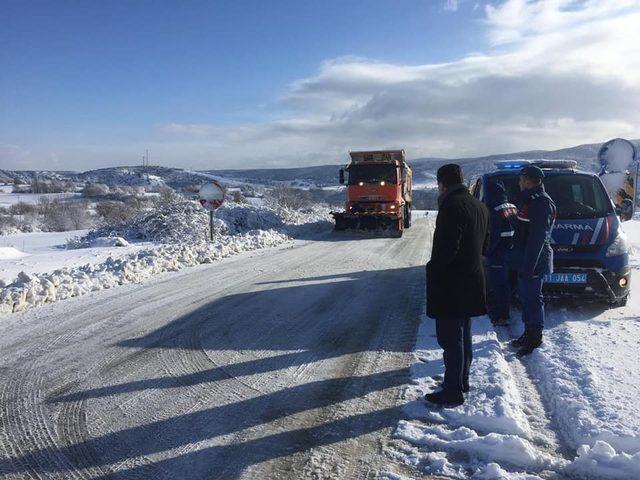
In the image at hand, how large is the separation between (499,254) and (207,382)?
13.0 feet

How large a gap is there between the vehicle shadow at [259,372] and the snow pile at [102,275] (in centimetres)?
251

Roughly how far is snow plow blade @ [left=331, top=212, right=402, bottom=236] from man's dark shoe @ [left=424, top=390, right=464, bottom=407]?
14639 mm

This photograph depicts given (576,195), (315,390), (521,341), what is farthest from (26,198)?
(521,341)

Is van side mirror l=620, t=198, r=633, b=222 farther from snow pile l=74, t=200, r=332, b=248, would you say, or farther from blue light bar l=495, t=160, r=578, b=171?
snow pile l=74, t=200, r=332, b=248

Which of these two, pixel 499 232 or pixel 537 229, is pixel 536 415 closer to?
pixel 537 229

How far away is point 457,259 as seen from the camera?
155 inches

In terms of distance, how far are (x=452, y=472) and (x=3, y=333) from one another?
5.70m

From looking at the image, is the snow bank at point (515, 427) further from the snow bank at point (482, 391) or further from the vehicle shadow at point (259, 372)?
the vehicle shadow at point (259, 372)

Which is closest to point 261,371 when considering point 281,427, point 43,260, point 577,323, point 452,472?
point 281,427

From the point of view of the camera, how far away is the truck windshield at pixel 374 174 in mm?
19266

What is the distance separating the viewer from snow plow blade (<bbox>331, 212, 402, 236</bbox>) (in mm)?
18750

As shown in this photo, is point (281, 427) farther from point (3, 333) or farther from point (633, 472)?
point (3, 333)

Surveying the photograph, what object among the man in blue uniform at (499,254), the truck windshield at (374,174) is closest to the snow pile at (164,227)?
the truck windshield at (374,174)

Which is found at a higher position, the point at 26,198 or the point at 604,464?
the point at 26,198
